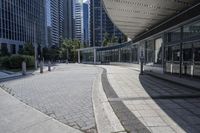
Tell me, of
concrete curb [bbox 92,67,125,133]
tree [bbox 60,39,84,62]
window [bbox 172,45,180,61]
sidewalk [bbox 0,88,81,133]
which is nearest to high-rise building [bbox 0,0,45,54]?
tree [bbox 60,39,84,62]

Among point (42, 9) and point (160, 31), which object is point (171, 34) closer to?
point (160, 31)

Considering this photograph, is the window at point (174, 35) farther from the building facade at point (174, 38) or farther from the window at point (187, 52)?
the window at point (187, 52)

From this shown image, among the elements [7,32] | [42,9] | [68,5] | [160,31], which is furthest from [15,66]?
[68,5]

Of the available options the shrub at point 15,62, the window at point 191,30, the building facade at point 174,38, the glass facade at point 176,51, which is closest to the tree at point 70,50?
the shrub at point 15,62

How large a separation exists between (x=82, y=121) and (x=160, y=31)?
13203 millimetres

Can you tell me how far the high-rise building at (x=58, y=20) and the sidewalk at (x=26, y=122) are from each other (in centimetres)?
9875

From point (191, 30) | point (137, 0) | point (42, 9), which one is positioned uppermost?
point (42, 9)

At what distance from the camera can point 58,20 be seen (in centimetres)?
12300

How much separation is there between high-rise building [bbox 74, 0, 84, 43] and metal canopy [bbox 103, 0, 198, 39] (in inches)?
5089

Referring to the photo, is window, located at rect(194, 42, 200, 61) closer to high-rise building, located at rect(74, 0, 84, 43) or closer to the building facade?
the building facade

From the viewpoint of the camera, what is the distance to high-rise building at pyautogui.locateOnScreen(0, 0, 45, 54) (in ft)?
210

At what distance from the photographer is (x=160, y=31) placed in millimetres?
17641

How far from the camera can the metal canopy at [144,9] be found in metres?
11.9

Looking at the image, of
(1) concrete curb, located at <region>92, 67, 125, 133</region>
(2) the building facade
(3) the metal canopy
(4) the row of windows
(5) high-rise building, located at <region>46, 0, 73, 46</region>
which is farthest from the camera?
(5) high-rise building, located at <region>46, 0, 73, 46</region>
